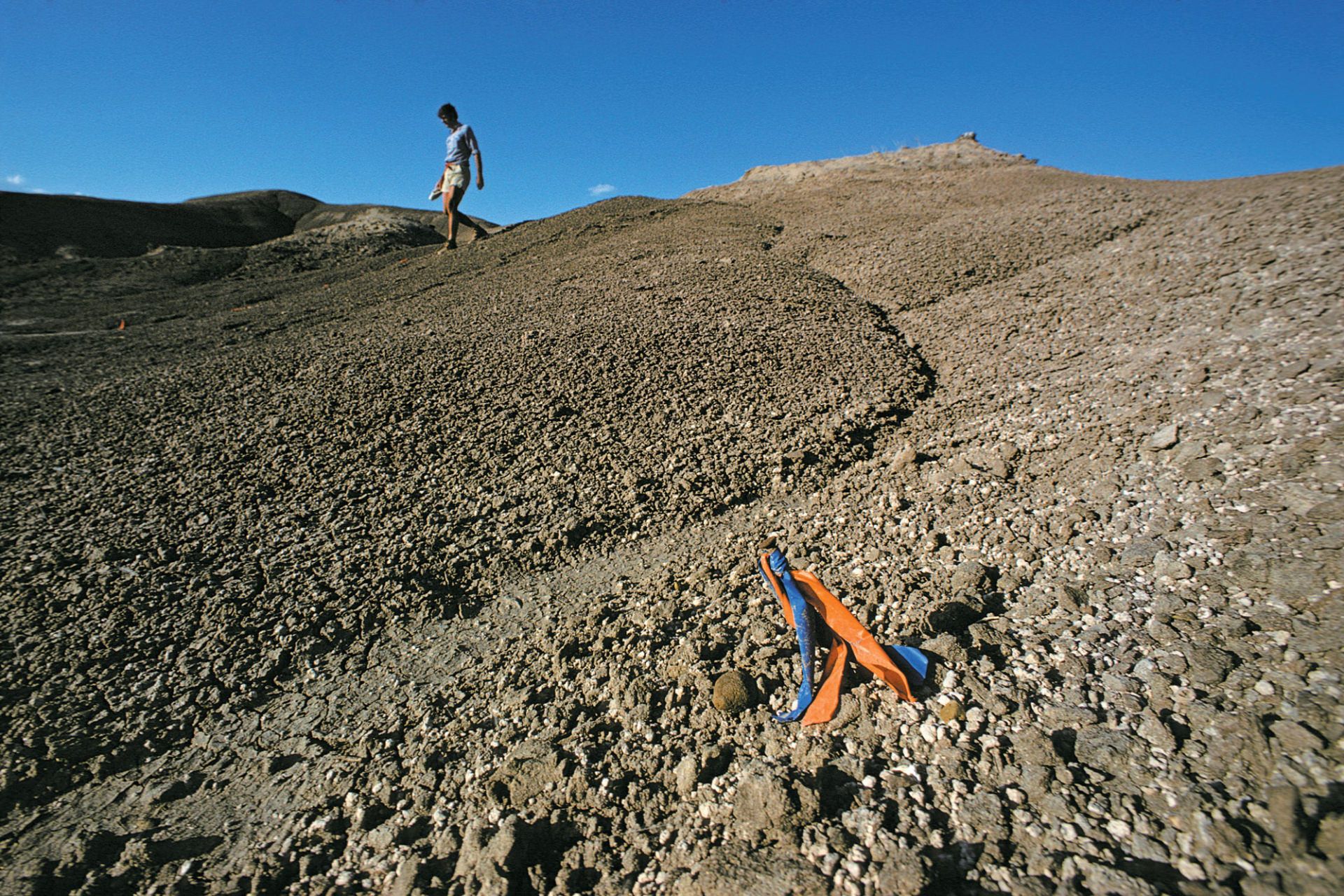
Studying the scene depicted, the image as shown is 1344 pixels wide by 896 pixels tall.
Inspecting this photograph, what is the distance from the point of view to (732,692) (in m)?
1.52

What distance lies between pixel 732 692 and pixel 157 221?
19.3 metres

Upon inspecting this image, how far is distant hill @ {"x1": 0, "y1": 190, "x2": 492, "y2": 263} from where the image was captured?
10672 millimetres

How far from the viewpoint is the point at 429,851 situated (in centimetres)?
128

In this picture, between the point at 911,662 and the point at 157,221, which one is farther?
the point at 157,221

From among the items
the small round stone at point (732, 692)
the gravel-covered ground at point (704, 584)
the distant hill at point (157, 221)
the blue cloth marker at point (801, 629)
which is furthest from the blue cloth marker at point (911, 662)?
the distant hill at point (157, 221)

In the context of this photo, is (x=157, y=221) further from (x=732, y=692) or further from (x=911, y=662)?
(x=911, y=662)

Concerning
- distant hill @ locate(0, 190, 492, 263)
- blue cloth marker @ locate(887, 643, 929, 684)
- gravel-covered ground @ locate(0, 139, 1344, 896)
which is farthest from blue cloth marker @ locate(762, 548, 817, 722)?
distant hill @ locate(0, 190, 492, 263)

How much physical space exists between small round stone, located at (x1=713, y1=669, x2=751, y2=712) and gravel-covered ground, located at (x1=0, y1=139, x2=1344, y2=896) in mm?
42

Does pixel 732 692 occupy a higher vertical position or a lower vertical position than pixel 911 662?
lower

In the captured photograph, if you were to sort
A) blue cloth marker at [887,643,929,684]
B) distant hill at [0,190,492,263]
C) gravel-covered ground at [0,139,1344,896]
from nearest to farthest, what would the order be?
gravel-covered ground at [0,139,1344,896] → blue cloth marker at [887,643,929,684] → distant hill at [0,190,492,263]

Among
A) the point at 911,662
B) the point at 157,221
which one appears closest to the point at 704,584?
the point at 911,662

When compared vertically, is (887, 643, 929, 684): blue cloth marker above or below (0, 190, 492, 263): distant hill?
below

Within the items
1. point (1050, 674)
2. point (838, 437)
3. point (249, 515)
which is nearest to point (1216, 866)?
point (1050, 674)

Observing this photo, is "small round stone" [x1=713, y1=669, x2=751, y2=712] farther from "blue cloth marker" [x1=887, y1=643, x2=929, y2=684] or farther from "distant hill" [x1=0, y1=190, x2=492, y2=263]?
"distant hill" [x1=0, y1=190, x2=492, y2=263]
